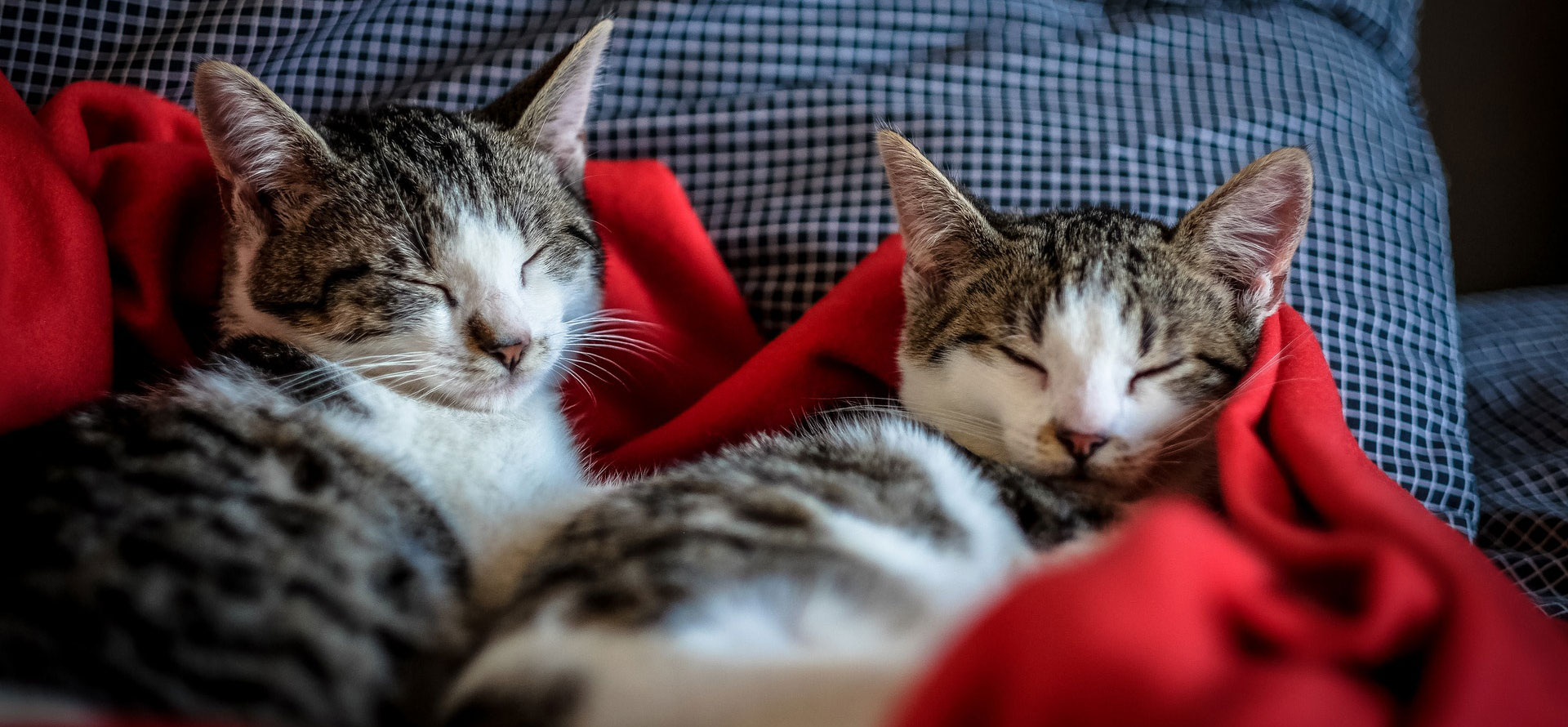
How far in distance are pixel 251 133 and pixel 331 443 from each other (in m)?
0.47

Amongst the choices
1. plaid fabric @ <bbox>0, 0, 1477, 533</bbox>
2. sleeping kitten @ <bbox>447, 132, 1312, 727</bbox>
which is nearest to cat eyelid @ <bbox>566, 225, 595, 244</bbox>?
plaid fabric @ <bbox>0, 0, 1477, 533</bbox>

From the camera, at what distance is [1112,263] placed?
3.73 feet

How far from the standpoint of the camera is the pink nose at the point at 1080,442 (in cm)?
103

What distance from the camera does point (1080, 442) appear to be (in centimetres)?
103

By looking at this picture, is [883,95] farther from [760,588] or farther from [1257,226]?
[760,588]

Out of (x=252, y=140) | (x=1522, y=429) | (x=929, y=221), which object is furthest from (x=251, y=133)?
(x=1522, y=429)

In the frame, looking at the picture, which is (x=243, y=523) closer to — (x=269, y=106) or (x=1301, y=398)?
(x=269, y=106)

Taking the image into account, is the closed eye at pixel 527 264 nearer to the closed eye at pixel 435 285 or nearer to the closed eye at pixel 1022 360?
the closed eye at pixel 435 285

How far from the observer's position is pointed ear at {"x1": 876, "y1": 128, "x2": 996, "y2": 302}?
1.22 m

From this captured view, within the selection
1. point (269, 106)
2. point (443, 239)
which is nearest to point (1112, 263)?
point (443, 239)

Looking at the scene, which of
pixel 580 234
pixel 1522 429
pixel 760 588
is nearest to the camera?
pixel 760 588

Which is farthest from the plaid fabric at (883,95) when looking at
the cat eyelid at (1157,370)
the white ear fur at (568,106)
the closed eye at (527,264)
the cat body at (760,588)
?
the cat body at (760,588)

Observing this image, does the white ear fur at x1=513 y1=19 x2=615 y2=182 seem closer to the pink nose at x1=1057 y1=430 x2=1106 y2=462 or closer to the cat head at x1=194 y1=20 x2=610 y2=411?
the cat head at x1=194 y1=20 x2=610 y2=411

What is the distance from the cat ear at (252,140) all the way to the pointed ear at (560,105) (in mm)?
300
